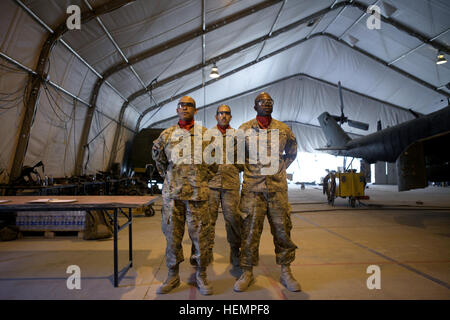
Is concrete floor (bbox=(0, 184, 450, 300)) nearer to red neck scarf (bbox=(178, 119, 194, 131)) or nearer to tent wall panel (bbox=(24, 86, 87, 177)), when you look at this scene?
red neck scarf (bbox=(178, 119, 194, 131))

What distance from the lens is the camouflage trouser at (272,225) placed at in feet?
8.09

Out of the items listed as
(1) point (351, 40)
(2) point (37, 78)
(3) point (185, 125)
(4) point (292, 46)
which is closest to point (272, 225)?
(3) point (185, 125)

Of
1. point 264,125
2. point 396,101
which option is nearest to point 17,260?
point 264,125

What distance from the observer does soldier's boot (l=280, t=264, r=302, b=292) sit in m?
2.33

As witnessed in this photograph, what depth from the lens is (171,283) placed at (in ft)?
7.70

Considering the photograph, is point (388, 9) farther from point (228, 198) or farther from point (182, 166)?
point (182, 166)

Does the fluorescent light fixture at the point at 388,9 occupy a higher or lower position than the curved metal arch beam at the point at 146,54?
higher

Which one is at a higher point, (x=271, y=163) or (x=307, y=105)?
(x=307, y=105)

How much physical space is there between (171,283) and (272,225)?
1.16m

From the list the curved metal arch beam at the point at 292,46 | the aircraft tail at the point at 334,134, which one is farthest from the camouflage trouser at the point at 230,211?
the aircraft tail at the point at 334,134

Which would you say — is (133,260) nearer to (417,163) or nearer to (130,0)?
(130,0)

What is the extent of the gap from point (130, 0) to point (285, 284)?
6.17m

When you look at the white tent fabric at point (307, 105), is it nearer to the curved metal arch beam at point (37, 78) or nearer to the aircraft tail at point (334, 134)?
the aircraft tail at point (334, 134)

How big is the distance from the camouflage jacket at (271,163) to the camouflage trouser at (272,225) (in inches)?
3.3
